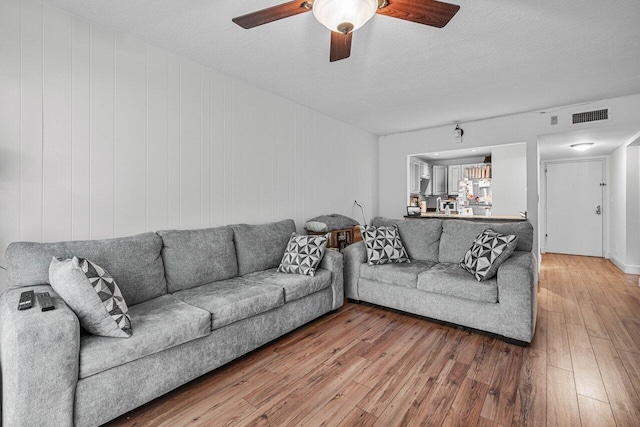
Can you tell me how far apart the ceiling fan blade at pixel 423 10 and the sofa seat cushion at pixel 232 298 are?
2.10 meters

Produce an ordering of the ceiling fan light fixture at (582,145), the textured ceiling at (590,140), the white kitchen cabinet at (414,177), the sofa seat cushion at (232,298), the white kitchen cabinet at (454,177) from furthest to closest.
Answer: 1. the white kitchen cabinet at (454,177)
2. the white kitchen cabinet at (414,177)
3. the ceiling fan light fixture at (582,145)
4. the textured ceiling at (590,140)
5. the sofa seat cushion at (232,298)

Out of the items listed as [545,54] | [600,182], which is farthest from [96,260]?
[600,182]

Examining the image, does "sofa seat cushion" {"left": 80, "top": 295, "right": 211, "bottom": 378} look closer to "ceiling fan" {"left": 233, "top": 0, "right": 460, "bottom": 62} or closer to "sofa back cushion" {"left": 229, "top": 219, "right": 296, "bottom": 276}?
"sofa back cushion" {"left": 229, "top": 219, "right": 296, "bottom": 276}

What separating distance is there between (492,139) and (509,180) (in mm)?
2190

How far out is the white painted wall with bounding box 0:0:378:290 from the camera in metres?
2.06

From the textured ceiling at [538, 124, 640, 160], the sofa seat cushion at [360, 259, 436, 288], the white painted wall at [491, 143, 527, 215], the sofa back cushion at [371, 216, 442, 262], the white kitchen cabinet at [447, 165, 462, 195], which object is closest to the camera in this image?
the sofa seat cushion at [360, 259, 436, 288]

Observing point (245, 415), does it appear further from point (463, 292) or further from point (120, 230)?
point (463, 292)

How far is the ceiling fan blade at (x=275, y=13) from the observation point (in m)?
1.74

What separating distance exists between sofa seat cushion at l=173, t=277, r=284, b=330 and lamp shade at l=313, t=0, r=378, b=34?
1.91m

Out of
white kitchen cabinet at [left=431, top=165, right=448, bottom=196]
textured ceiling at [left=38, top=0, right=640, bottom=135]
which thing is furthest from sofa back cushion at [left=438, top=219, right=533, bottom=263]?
white kitchen cabinet at [left=431, top=165, right=448, bottom=196]

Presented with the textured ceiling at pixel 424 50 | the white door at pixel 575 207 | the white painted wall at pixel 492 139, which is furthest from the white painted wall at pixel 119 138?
the white door at pixel 575 207

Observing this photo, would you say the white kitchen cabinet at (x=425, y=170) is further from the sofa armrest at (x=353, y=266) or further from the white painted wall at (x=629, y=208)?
the sofa armrest at (x=353, y=266)

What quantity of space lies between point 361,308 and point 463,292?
1139 millimetres

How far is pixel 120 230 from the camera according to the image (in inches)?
99.1
